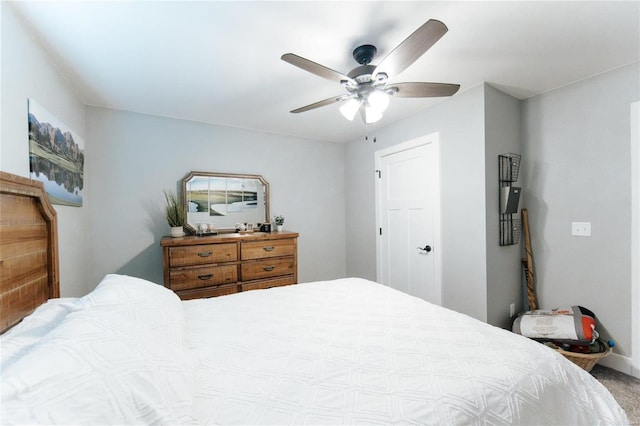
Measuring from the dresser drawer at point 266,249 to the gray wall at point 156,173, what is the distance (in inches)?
26.0

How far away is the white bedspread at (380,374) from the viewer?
78 centimetres

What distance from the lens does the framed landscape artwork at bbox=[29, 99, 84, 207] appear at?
155cm

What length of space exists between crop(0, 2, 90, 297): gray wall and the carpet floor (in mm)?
3795

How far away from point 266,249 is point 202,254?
25.0 inches

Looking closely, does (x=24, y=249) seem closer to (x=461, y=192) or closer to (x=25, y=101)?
(x=25, y=101)

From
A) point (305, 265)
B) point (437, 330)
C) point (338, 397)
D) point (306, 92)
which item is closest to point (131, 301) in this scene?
point (338, 397)

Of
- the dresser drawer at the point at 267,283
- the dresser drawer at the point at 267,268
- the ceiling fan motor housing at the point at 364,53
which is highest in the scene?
the ceiling fan motor housing at the point at 364,53

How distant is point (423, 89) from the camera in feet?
5.47

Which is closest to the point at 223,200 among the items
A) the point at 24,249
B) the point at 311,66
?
the point at 24,249

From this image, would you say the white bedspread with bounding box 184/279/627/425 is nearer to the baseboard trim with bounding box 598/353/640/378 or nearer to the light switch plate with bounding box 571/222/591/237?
the baseboard trim with bounding box 598/353/640/378

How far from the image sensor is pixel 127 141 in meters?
2.73

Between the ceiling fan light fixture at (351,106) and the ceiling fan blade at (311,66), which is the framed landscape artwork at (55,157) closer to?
the ceiling fan blade at (311,66)

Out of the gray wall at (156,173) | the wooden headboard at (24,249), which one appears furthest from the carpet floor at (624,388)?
the wooden headboard at (24,249)

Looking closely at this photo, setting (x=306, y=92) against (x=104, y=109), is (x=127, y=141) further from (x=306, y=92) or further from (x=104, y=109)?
(x=306, y=92)
